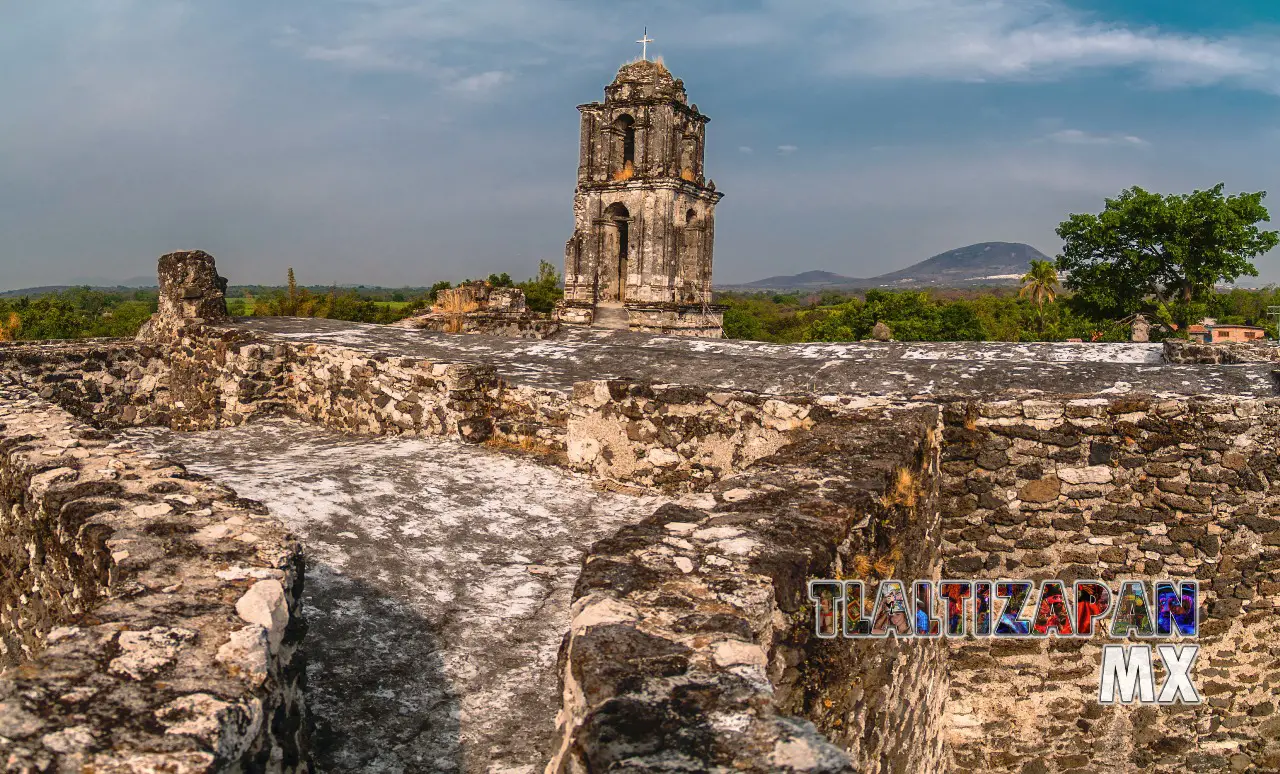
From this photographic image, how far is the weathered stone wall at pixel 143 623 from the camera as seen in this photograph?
1686 mm

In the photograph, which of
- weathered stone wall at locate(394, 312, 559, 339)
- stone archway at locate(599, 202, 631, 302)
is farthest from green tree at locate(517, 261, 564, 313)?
weathered stone wall at locate(394, 312, 559, 339)

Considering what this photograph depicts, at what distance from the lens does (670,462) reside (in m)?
5.59

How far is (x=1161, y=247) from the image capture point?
98.6 feet

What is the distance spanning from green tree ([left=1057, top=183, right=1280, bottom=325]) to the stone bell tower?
13.9 metres

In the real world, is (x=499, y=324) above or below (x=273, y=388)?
above

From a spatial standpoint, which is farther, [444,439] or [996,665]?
[444,439]

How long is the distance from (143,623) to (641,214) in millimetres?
32579

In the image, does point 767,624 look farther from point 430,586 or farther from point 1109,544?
point 1109,544

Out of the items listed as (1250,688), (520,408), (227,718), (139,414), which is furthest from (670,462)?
(139,414)

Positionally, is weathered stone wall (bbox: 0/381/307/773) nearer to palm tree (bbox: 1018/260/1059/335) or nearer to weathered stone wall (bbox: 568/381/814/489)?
weathered stone wall (bbox: 568/381/814/489)

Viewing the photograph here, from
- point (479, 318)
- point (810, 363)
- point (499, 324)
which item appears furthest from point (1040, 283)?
point (810, 363)

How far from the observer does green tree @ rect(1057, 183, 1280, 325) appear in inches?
1147

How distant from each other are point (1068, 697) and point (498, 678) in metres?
3.38

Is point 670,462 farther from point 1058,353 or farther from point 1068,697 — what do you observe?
point 1058,353
